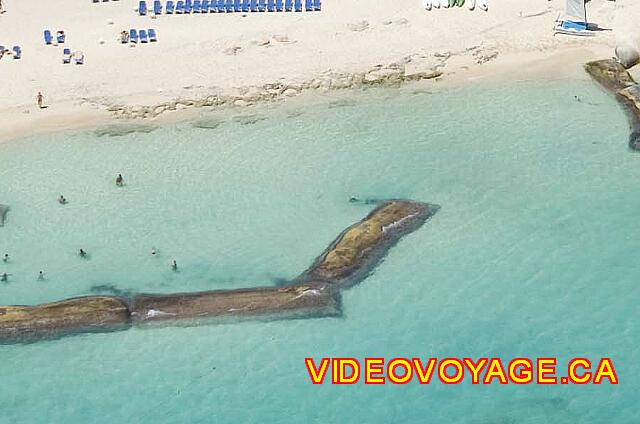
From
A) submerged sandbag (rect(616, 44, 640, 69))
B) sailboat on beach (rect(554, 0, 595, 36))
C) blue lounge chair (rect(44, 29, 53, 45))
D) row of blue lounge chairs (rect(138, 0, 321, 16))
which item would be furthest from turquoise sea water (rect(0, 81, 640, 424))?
row of blue lounge chairs (rect(138, 0, 321, 16))

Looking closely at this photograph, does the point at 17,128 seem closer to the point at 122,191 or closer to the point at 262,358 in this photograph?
the point at 122,191

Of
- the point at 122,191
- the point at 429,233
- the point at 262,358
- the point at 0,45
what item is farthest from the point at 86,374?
the point at 0,45

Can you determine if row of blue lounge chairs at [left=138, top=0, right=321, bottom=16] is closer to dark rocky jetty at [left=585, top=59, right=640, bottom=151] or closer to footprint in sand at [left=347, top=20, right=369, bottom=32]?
footprint in sand at [left=347, top=20, right=369, bottom=32]

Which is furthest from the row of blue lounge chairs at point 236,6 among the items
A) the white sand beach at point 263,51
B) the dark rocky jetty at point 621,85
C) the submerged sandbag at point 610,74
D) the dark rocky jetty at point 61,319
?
the dark rocky jetty at point 61,319

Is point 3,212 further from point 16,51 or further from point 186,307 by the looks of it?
point 16,51

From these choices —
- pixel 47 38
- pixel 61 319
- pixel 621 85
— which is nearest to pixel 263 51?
pixel 47 38
